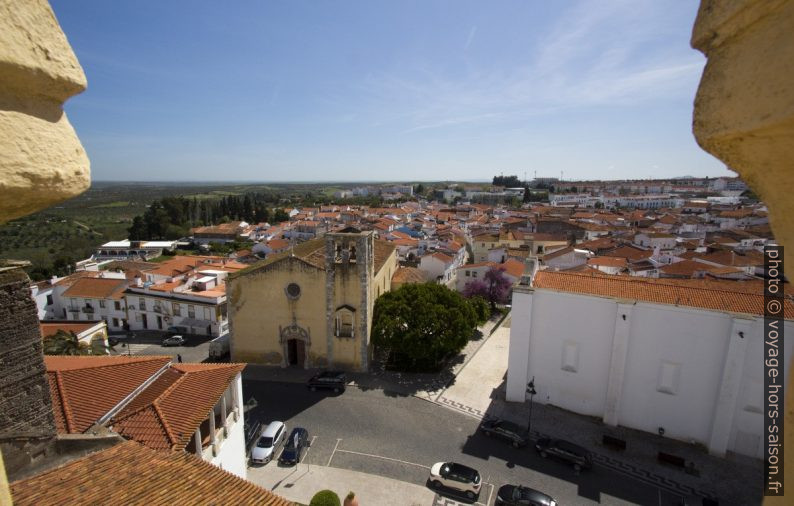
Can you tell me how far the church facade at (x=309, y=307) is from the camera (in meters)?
20.7

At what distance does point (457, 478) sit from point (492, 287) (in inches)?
806

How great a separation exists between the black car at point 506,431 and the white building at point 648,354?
81.7 inches

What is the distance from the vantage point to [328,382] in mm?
19547

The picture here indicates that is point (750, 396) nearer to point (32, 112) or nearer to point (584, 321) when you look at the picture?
point (584, 321)

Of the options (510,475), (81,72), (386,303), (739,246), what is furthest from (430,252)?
(81,72)

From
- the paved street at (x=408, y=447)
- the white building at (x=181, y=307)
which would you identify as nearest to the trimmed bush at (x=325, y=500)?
the paved street at (x=408, y=447)

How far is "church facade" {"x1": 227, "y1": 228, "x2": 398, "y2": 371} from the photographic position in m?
20.7

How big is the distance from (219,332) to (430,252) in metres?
21.2

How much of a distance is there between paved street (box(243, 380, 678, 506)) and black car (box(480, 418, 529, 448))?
0.82ft

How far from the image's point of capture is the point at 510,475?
14.2 m

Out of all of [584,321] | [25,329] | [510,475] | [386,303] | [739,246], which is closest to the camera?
[25,329]

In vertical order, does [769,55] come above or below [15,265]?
above

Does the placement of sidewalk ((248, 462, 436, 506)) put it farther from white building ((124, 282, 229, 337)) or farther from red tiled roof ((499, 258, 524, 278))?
red tiled roof ((499, 258, 524, 278))

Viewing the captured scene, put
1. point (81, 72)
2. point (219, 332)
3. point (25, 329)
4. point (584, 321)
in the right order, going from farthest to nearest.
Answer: point (219, 332) → point (584, 321) → point (25, 329) → point (81, 72)
